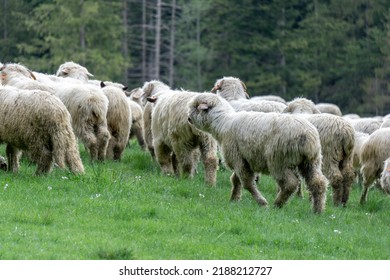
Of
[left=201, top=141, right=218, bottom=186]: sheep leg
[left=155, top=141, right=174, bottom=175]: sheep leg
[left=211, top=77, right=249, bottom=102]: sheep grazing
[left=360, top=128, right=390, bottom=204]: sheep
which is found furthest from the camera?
[left=211, top=77, right=249, bottom=102]: sheep grazing

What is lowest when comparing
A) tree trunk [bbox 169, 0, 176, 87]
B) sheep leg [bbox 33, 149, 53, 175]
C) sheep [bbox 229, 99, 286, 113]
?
tree trunk [bbox 169, 0, 176, 87]

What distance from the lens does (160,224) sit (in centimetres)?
1159

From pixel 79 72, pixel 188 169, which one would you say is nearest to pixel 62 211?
pixel 188 169

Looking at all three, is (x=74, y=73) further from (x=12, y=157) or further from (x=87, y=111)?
(x=12, y=157)

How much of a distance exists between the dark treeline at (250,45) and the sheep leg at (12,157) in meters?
32.9

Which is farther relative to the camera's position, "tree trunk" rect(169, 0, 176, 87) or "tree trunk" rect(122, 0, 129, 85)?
"tree trunk" rect(122, 0, 129, 85)

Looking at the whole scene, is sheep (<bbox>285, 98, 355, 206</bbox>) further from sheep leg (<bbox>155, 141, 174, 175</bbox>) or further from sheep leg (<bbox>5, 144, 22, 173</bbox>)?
sheep leg (<bbox>5, 144, 22, 173</bbox>)

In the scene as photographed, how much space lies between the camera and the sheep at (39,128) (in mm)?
13812

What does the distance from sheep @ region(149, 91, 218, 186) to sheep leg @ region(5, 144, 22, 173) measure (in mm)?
2672

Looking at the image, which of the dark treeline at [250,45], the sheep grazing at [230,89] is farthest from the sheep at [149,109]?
the dark treeline at [250,45]

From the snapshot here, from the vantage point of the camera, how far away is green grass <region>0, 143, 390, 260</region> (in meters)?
10.4

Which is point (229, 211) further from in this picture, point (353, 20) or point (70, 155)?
point (353, 20)

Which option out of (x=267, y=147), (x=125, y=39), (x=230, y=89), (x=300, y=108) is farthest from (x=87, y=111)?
(x=125, y=39)

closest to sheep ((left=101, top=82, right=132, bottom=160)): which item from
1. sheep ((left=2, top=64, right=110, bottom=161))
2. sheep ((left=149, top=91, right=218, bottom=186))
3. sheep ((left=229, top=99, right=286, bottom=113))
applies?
sheep ((left=2, top=64, right=110, bottom=161))
